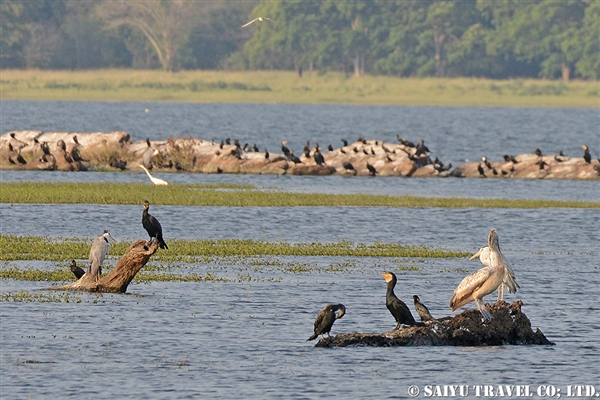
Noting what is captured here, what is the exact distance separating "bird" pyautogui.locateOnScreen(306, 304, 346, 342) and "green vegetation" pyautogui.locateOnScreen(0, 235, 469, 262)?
925cm

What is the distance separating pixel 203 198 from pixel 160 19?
11254 cm

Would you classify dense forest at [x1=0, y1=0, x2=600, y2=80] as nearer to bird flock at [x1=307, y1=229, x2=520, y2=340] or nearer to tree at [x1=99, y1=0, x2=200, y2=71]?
tree at [x1=99, y1=0, x2=200, y2=71]

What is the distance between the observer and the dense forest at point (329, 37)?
14888 centimetres

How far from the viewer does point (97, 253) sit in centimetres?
2306

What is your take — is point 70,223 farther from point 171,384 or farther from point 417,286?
point 171,384

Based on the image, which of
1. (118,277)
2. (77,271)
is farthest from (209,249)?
(118,277)

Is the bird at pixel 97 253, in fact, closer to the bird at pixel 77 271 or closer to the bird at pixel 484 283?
the bird at pixel 77 271

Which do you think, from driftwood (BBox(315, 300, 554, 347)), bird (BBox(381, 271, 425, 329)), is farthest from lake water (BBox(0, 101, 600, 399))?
bird (BBox(381, 271, 425, 329))

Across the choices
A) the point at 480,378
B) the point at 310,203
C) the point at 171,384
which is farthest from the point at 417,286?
the point at 310,203

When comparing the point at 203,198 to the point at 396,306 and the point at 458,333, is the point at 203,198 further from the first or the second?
the point at 396,306

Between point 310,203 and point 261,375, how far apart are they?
23.5 meters

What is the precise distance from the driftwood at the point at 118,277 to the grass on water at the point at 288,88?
118m

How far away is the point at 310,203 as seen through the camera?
4150cm

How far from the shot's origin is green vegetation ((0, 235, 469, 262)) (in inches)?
1106
